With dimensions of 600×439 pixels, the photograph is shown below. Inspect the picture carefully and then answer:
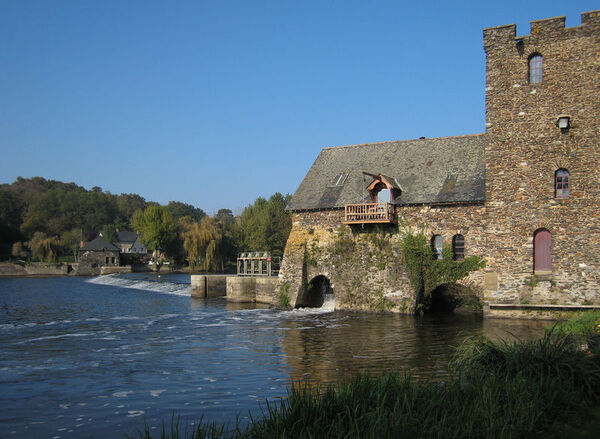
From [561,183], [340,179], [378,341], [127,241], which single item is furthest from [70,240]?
[561,183]

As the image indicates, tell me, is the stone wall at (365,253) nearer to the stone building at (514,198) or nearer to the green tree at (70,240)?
the stone building at (514,198)

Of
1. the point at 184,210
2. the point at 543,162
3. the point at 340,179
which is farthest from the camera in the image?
the point at 184,210

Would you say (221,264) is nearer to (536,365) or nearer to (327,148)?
(327,148)

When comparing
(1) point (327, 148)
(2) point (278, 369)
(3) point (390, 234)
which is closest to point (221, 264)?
(1) point (327, 148)

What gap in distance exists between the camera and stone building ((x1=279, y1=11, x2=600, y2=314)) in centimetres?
2081

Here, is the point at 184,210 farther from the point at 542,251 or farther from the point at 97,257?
the point at 542,251

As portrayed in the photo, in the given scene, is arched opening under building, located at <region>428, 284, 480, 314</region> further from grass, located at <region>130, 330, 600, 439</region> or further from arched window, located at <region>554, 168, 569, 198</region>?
grass, located at <region>130, 330, 600, 439</region>

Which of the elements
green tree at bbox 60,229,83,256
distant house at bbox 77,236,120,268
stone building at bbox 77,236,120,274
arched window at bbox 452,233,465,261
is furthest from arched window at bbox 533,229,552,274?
green tree at bbox 60,229,83,256

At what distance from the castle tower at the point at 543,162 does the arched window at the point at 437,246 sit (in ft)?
7.21

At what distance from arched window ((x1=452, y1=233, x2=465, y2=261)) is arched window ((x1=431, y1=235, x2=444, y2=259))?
503 mm

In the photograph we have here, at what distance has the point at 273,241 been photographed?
61219mm

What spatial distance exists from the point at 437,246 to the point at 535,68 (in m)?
8.16

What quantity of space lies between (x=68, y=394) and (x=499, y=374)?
894cm

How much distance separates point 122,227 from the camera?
11512 centimetres
